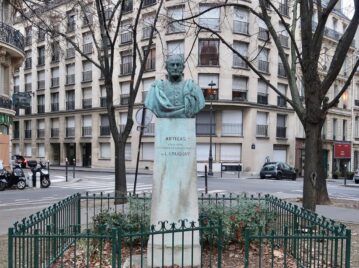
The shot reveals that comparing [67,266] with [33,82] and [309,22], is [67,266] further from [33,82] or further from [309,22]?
[33,82]

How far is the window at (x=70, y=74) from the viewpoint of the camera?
51.8 meters

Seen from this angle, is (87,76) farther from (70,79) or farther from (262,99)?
(262,99)

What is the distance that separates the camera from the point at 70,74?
5231 centimetres

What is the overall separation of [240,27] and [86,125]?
1936 centimetres

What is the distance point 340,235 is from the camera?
5434mm

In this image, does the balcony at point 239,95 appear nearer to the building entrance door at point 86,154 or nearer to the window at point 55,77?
the building entrance door at point 86,154

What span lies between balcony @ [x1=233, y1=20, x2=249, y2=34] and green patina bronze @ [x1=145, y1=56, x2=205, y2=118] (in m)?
36.0

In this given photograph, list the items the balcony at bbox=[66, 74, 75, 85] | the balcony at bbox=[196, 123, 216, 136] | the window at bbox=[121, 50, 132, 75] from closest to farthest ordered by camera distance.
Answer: the balcony at bbox=[196, 123, 216, 136]
the window at bbox=[121, 50, 132, 75]
the balcony at bbox=[66, 74, 75, 85]

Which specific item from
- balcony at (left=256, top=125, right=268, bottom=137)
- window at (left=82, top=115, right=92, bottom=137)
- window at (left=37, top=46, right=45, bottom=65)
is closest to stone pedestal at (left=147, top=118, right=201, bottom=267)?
balcony at (left=256, top=125, right=268, bottom=137)

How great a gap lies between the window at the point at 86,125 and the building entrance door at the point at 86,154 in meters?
1.36

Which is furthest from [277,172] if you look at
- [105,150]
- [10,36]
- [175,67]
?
[175,67]

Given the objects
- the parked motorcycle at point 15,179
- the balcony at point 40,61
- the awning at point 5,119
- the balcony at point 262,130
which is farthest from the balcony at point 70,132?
the parked motorcycle at point 15,179

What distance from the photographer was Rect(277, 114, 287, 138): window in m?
45.6

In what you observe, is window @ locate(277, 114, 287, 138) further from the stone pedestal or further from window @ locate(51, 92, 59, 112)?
the stone pedestal
